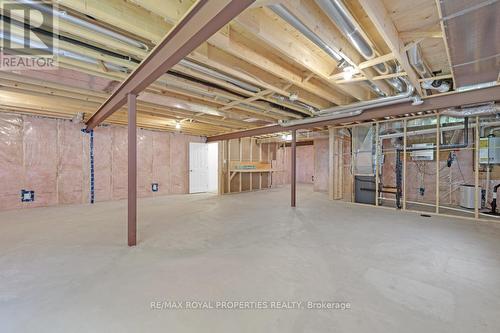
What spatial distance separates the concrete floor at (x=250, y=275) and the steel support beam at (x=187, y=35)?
197cm

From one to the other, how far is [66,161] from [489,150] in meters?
9.24

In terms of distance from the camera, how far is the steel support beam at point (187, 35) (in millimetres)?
1403

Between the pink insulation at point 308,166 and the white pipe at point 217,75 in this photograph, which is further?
the pink insulation at point 308,166

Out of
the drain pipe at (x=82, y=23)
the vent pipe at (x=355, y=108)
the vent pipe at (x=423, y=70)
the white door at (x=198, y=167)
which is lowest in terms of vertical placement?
the white door at (x=198, y=167)

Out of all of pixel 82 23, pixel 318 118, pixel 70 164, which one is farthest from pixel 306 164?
pixel 82 23

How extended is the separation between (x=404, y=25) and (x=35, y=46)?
3438 mm

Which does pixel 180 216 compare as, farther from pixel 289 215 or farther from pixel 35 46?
pixel 35 46

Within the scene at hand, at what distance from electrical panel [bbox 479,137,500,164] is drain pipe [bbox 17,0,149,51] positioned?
6002mm

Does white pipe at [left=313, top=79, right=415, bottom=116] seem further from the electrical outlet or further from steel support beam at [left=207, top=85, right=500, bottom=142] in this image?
the electrical outlet

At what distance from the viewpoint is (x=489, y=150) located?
422cm

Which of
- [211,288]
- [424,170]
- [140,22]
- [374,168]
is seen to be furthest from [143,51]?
[424,170]

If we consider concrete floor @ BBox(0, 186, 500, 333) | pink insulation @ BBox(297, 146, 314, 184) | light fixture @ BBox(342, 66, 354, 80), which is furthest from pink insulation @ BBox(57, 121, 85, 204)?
pink insulation @ BBox(297, 146, 314, 184)

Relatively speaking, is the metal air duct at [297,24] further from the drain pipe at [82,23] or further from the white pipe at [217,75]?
the drain pipe at [82,23]

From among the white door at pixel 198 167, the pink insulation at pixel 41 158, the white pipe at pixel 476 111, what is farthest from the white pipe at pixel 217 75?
the white door at pixel 198 167
